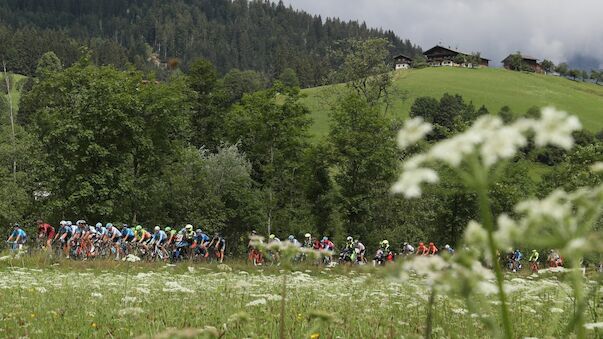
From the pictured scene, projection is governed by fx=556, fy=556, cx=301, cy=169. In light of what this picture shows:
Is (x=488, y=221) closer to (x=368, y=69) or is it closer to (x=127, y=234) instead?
(x=127, y=234)

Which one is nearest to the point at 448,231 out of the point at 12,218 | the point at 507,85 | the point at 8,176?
the point at 12,218

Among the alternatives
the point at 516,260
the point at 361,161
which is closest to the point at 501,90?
the point at 361,161

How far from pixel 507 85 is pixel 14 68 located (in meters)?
149

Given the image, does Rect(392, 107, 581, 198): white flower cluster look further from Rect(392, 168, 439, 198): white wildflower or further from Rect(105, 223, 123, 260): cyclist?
Rect(105, 223, 123, 260): cyclist

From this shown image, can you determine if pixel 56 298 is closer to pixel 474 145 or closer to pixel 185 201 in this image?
pixel 474 145

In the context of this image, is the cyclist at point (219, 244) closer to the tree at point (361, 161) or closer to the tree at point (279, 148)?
the tree at point (279, 148)

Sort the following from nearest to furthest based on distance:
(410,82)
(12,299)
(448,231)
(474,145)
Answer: (474,145), (12,299), (448,231), (410,82)

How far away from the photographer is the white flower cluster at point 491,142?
1.47 metres

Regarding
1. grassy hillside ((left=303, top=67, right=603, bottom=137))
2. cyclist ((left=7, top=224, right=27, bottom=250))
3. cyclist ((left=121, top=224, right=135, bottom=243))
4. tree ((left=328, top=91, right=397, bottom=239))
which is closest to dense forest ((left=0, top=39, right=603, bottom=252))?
tree ((left=328, top=91, right=397, bottom=239))

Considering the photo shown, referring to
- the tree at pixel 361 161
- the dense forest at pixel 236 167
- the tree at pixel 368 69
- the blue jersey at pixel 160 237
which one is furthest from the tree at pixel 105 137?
the tree at pixel 368 69

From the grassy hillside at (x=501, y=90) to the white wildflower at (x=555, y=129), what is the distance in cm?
11158

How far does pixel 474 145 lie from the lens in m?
1.52

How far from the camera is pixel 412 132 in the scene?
1766 millimetres

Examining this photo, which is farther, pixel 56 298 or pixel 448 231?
pixel 448 231
